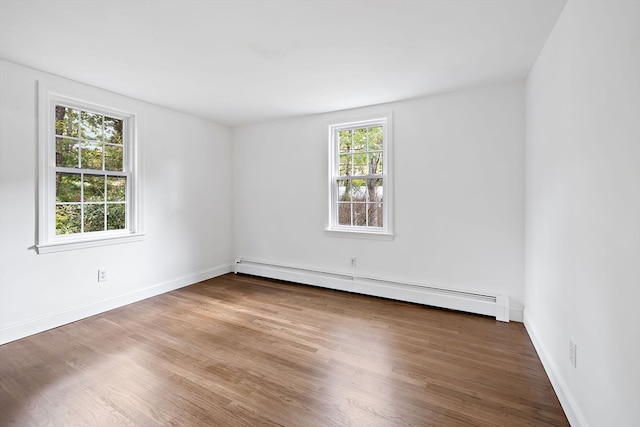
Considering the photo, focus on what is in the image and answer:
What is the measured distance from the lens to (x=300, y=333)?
2.74 meters

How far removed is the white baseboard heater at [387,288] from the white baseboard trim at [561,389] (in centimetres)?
62

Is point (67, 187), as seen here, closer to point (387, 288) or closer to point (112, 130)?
point (112, 130)

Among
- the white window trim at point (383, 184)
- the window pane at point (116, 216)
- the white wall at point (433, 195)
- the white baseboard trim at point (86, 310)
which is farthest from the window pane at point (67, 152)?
the white window trim at point (383, 184)

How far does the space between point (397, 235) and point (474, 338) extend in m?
1.40

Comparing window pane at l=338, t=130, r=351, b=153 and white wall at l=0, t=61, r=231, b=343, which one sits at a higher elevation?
window pane at l=338, t=130, r=351, b=153

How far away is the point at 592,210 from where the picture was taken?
1.42 metres

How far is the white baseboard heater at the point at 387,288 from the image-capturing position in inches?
122

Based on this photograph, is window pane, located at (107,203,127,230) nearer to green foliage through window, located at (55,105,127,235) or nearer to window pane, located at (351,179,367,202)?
green foliage through window, located at (55,105,127,235)

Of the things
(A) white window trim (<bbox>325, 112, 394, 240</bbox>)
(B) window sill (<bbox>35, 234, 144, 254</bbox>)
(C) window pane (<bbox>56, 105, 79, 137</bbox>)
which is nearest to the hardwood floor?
(B) window sill (<bbox>35, 234, 144, 254</bbox>)

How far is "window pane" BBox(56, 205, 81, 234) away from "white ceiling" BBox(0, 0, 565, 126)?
1326 millimetres

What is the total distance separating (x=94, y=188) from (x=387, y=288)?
3.62 meters

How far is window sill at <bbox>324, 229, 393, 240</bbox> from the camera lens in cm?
370

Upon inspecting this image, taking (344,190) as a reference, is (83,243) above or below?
below

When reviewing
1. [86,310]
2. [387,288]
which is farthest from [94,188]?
[387,288]
